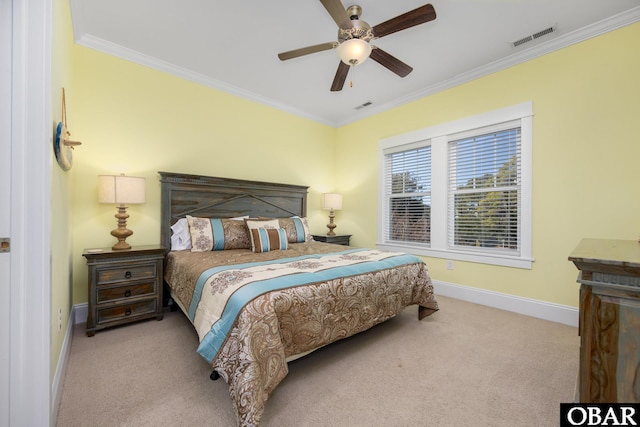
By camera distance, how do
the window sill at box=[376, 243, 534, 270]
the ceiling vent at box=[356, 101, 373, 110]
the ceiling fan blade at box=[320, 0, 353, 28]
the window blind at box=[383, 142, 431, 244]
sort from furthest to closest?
1. the ceiling vent at box=[356, 101, 373, 110]
2. the window blind at box=[383, 142, 431, 244]
3. the window sill at box=[376, 243, 534, 270]
4. the ceiling fan blade at box=[320, 0, 353, 28]

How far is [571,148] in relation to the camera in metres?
2.62

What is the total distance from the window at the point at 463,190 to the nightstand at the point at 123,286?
3.14 metres

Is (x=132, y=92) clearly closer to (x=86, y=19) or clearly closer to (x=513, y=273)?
(x=86, y=19)

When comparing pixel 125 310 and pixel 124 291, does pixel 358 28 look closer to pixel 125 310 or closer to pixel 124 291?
pixel 124 291

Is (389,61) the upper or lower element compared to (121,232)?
upper

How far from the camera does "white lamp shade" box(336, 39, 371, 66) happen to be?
6.43ft

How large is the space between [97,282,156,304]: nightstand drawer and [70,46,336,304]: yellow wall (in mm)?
534

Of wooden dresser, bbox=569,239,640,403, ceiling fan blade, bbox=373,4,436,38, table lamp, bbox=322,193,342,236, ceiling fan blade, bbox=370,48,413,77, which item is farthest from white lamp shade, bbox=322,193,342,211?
wooden dresser, bbox=569,239,640,403

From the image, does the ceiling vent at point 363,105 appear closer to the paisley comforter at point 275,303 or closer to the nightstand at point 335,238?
the nightstand at point 335,238

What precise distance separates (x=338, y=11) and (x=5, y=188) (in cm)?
203

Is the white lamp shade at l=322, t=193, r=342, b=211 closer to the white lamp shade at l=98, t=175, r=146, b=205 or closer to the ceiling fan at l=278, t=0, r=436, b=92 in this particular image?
the ceiling fan at l=278, t=0, r=436, b=92

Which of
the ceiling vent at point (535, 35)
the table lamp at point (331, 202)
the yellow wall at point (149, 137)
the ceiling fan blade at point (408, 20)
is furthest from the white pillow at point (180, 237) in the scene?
the ceiling vent at point (535, 35)

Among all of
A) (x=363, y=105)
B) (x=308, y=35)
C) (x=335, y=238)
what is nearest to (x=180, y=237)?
(x=335, y=238)

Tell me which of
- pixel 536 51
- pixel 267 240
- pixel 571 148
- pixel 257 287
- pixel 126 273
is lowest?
pixel 126 273
